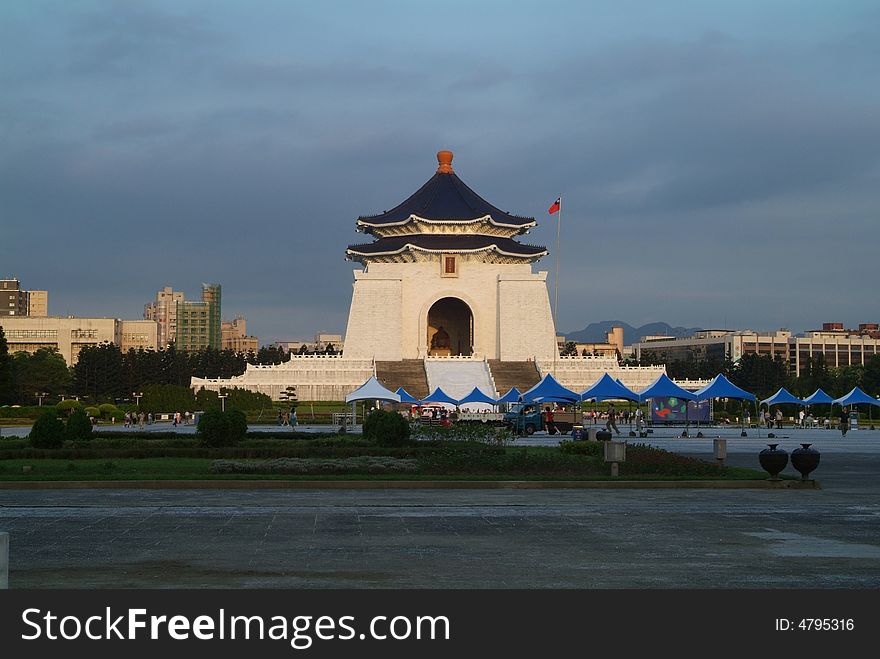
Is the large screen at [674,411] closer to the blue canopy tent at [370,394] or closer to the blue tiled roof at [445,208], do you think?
the blue canopy tent at [370,394]

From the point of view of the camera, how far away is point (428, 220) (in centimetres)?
7825

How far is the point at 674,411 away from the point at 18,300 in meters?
152

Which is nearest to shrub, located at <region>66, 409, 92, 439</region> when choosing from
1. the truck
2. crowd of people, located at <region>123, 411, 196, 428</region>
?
the truck

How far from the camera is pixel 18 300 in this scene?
597 feet

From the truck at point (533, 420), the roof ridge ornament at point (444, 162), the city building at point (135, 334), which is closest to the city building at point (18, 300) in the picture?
the city building at point (135, 334)

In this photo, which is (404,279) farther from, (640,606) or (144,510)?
(640,606)

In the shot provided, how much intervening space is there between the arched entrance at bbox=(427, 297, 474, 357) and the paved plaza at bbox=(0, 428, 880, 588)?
233 feet

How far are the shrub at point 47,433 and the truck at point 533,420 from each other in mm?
19490

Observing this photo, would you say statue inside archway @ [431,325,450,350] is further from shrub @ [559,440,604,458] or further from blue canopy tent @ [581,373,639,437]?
shrub @ [559,440,604,458]

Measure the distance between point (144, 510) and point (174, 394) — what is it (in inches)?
1674

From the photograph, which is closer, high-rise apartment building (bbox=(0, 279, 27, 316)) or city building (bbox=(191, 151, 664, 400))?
city building (bbox=(191, 151, 664, 400))

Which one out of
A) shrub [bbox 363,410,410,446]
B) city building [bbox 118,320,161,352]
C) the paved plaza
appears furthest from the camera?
city building [bbox 118,320,161,352]

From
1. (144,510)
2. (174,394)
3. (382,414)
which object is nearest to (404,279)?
(174,394)

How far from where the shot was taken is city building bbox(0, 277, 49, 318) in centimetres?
18038
